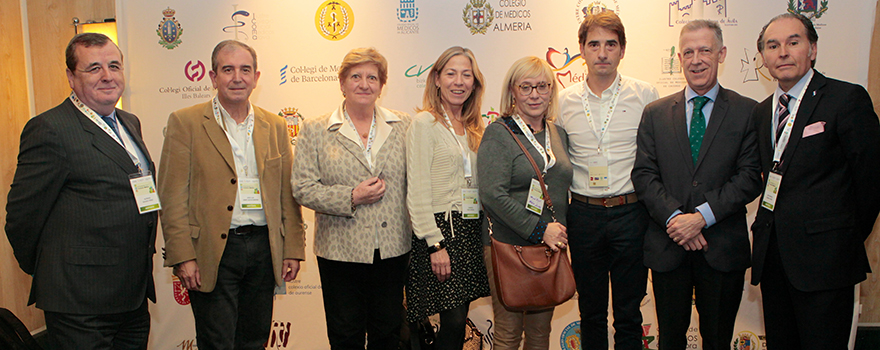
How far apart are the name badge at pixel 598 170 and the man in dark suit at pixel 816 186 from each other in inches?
27.8

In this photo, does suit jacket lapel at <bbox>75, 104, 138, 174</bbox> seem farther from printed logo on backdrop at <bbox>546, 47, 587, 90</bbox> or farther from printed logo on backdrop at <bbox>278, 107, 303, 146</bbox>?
printed logo on backdrop at <bbox>546, 47, 587, 90</bbox>

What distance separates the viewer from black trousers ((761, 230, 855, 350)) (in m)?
2.10

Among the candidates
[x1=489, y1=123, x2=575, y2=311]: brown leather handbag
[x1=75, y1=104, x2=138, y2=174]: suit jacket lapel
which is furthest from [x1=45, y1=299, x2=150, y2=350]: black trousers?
[x1=489, y1=123, x2=575, y2=311]: brown leather handbag

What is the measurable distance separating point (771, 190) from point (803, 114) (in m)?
0.36

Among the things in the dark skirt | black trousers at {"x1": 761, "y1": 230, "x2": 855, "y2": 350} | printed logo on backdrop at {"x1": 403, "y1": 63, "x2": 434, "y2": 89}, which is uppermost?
printed logo on backdrop at {"x1": 403, "y1": 63, "x2": 434, "y2": 89}

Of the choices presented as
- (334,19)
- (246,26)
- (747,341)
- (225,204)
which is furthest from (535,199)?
(246,26)

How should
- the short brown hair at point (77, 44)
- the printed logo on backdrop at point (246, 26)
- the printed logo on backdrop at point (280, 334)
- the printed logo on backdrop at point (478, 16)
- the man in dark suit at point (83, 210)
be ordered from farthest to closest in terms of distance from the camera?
the printed logo on backdrop at point (280, 334)
the printed logo on backdrop at point (246, 26)
the printed logo on backdrop at point (478, 16)
the short brown hair at point (77, 44)
the man in dark suit at point (83, 210)

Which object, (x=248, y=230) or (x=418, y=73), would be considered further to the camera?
(x=418, y=73)

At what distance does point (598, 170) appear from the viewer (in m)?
2.43

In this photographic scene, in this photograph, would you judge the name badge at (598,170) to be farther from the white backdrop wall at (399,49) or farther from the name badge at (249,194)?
the name badge at (249,194)

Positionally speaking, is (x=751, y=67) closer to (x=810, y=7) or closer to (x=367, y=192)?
(x=810, y=7)

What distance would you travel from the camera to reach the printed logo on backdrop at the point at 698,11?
3.41 meters

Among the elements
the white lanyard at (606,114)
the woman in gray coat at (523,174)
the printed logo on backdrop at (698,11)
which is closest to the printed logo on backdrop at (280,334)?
the woman in gray coat at (523,174)

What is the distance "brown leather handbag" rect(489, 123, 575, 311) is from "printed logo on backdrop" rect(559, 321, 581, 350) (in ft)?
5.19
